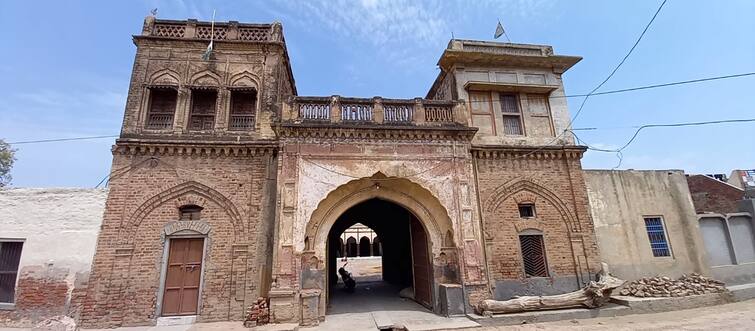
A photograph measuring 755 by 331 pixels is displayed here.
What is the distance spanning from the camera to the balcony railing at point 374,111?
974 cm

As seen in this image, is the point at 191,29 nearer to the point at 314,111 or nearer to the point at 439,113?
the point at 314,111

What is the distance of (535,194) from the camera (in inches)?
422

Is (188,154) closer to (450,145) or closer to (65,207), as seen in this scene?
(65,207)

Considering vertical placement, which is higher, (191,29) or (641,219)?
(191,29)

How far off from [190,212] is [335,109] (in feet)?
16.5

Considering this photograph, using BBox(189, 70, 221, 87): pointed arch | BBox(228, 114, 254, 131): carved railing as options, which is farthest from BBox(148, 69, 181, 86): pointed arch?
BBox(228, 114, 254, 131): carved railing

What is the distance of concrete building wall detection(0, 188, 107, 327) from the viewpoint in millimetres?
8305

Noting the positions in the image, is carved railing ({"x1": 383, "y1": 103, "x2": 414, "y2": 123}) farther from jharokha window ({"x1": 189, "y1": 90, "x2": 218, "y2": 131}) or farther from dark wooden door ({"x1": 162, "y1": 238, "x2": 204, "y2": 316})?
dark wooden door ({"x1": 162, "y1": 238, "x2": 204, "y2": 316})

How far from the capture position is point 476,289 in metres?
8.85

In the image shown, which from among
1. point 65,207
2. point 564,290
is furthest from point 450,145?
point 65,207

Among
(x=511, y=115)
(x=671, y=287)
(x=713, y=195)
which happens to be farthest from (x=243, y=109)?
(x=713, y=195)

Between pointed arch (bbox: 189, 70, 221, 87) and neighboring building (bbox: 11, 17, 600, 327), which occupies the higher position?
pointed arch (bbox: 189, 70, 221, 87)

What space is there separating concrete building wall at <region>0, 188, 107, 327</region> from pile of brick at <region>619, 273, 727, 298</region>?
49.6ft

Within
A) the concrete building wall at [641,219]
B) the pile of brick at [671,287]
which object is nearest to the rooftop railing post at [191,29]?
the concrete building wall at [641,219]
